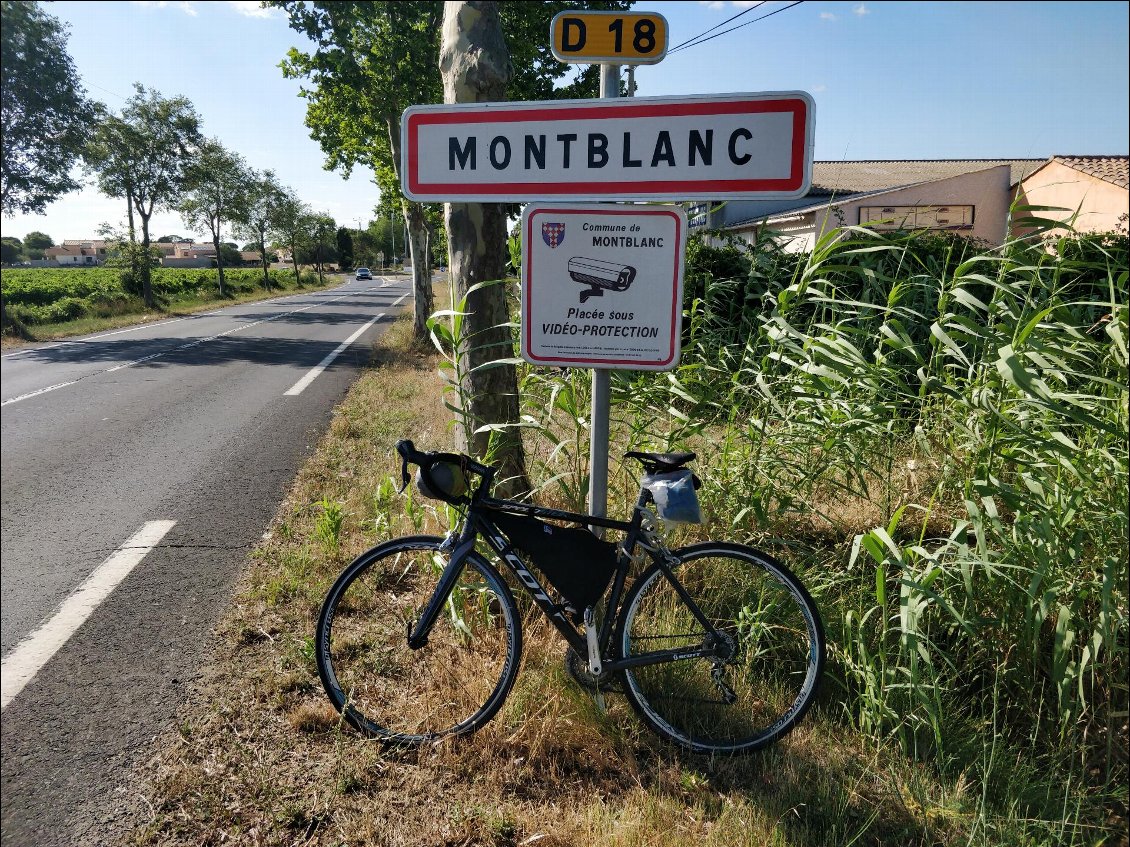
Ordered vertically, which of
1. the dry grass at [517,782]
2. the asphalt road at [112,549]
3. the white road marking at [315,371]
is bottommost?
the white road marking at [315,371]

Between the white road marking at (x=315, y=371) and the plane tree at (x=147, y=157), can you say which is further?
the plane tree at (x=147, y=157)

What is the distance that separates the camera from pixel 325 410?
29.2 feet

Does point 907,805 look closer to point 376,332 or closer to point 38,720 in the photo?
point 38,720

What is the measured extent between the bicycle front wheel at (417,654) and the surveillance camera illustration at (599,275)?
1.02 meters

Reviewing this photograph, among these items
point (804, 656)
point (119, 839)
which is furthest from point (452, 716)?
point (804, 656)

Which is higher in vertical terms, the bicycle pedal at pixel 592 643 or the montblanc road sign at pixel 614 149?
the montblanc road sign at pixel 614 149

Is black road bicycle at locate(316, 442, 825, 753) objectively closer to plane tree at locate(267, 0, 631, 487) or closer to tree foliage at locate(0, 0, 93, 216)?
plane tree at locate(267, 0, 631, 487)

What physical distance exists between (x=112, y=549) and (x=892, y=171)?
31543mm

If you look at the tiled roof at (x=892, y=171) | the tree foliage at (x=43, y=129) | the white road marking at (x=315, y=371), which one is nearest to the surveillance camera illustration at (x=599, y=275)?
the white road marking at (x=315, y=371)

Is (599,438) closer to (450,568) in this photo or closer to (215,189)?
(450,568)

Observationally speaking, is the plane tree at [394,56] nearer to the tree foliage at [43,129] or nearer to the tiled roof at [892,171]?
the tree foliage at [43,129]

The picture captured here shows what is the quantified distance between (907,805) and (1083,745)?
0.58m

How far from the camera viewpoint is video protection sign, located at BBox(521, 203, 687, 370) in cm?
237

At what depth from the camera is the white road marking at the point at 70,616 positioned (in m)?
2.91
